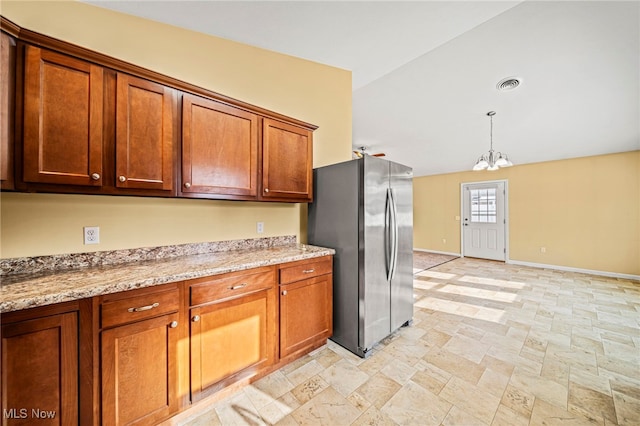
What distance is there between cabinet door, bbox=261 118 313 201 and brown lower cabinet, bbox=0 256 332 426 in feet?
2.43

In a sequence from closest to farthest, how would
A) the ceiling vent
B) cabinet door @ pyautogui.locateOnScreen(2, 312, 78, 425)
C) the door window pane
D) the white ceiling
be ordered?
cabinet door @ pyautogui.locateOnScreen(2, 312, 78, 425) → the white ceiling → the ceiling vent → the door window pane

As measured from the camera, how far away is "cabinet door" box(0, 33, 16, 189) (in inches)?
45.0

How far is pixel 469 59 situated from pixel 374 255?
2.94 meters

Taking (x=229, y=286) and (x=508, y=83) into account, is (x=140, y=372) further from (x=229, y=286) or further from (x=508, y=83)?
(x=508, y=83)

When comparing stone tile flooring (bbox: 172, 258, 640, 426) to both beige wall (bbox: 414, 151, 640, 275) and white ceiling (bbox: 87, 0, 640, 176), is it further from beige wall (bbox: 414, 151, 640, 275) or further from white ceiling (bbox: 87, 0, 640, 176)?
white ceiling (bbox: 87, 0, 640, 176)

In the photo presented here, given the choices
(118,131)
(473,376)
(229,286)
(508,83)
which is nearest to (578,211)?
(508,83)

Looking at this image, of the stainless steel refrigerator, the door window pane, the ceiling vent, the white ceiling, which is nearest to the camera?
the white ceiling

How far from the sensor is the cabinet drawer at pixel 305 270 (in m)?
1.89

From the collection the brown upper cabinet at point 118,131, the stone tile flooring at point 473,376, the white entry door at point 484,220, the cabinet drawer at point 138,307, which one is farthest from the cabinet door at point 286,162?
the white entry door at point 484,220

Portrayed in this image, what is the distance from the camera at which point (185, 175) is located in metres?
1.68

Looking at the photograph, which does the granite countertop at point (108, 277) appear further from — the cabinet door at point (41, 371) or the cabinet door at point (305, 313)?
the cabinet door at point (305, 313)

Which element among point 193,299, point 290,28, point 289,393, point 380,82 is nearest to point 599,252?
point 380,82

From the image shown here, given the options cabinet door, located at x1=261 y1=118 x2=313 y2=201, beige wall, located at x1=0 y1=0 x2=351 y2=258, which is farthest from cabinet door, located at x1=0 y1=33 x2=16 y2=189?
cabinet door, located at x1=261 y1=118 x2=313 y2=201

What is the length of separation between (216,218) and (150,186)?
2.14 feet
